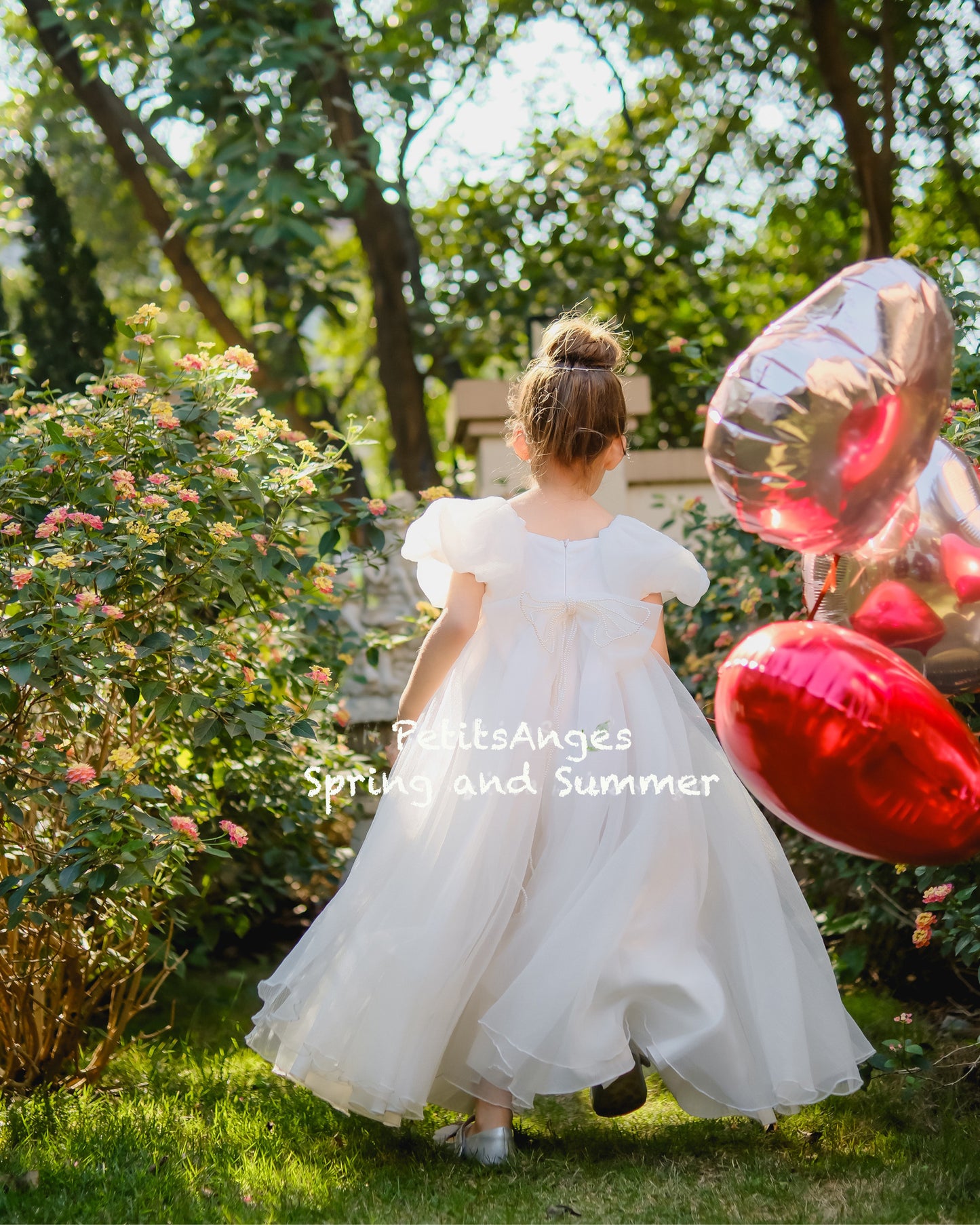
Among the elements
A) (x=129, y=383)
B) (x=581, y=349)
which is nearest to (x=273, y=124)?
(x=129, y=383)

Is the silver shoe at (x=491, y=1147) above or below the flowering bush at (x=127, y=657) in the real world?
below

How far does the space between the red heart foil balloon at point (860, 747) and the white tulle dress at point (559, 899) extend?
527 millimetres

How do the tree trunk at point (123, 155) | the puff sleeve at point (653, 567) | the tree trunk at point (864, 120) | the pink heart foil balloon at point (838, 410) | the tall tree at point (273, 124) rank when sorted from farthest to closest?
the tree trunk at point (864, 120) < the tree trunk at point (123, 155) < the tall tree at point (273, 124) < the puff sleeve at point (653, 567) < the pink heart foil balloon at point (838, 410)

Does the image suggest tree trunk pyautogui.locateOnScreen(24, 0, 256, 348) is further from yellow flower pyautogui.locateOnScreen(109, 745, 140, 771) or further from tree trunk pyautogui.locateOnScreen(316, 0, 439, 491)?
yellow flower pyautogui.locateOnScreen(109, 745, 140, 771)

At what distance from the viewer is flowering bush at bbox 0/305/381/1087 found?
7.00ft

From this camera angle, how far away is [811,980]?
2.11 metres

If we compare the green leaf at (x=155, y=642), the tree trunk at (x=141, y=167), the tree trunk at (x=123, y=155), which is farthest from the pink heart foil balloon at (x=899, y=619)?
the tree trunk at (x=123, y=155)

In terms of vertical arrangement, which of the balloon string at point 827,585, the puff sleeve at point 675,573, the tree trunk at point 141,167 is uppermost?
the tree trunk at point 141,167

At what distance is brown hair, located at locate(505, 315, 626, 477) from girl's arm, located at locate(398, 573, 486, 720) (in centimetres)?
32

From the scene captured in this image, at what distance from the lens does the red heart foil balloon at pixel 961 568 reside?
181 centimetres

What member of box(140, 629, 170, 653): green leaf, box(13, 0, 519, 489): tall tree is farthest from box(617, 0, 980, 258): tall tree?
box(140, 629, 170, 653): green leaf

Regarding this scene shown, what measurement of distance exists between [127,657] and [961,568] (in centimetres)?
151

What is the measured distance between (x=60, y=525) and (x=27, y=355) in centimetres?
408

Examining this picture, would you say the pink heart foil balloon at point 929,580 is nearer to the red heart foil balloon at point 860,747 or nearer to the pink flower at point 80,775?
the red heart foil balloon at point 860,747
